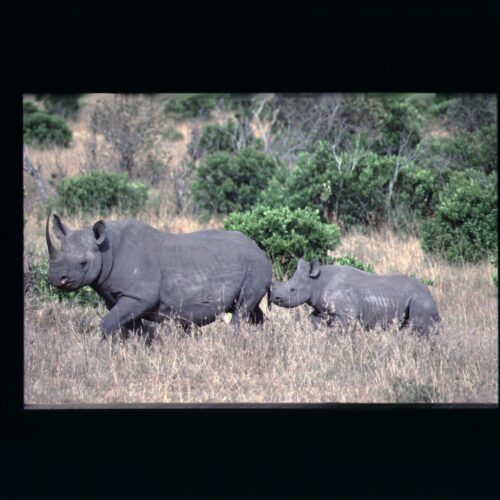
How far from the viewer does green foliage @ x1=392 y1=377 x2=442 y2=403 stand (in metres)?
7.29

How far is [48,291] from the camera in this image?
10297 mm

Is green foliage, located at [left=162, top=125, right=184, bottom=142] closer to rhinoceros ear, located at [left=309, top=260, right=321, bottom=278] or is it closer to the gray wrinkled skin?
the gray wrinkled skin

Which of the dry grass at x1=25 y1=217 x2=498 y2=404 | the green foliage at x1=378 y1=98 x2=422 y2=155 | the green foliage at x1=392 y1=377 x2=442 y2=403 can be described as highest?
the green foliage at x1=378 y1=98 x2=422 y2=155

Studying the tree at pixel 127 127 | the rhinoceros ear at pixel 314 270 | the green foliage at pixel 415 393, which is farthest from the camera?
the tree at pixel 127 127

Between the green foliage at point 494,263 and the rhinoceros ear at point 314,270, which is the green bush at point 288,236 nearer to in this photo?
the green foliage at point 494,263

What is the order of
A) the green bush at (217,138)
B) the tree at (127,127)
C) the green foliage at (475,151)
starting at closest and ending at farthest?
the green foliage at (475,151), the green bush at (217,138), the tree at (127,127)

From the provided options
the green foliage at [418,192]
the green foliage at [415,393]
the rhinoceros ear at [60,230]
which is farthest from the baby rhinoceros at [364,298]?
the green foliage at [418,192]

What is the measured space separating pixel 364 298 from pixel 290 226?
2.91 metres

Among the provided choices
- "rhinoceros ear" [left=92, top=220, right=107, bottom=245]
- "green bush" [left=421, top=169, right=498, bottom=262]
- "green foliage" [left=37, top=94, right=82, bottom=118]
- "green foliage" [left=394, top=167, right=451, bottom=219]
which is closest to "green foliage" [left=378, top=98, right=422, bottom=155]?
"green foliage" [left=394, top=167, right=451, bottom=219]

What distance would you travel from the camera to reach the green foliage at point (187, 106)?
1054 inches

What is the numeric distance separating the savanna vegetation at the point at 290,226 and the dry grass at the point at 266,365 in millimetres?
17

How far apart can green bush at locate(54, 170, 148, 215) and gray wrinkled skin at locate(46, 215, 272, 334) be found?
6.45 metres

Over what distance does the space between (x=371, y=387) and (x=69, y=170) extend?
1277 cm

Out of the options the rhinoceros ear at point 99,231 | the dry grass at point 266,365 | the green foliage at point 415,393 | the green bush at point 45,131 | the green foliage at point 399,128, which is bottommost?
the green foliage at point 415,393
